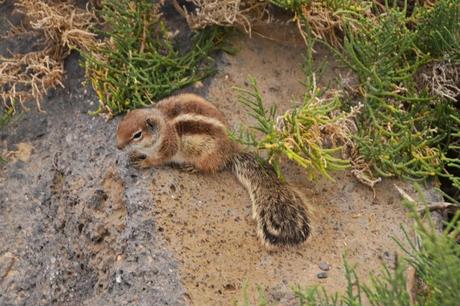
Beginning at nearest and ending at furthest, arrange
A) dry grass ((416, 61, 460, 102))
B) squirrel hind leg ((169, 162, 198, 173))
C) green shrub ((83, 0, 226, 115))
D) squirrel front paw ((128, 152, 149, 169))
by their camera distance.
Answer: squirrel front paw ((128, 152, 149, 169)), squirrel hind leg ((169, 162, 198, 173)), dry grass ((416, 61, 460, 102)), green shrub ((83, 0, 226, 115))

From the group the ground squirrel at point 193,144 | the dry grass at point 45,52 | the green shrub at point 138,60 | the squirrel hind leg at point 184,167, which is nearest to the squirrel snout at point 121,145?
the ground squirrel at point 193,144

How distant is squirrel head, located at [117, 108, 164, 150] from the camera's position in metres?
5.50

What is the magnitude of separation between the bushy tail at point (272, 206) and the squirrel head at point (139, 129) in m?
0.65

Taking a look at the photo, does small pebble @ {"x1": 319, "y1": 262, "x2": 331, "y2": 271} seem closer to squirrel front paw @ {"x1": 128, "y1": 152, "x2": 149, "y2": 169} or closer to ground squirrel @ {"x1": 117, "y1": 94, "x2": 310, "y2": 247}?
ground squirrel @ {"x1": 117, "y1": 94, "x2": 310, "y2": 247}

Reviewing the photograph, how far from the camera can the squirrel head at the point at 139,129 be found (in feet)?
18.1

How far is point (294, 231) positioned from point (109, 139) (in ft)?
5.31

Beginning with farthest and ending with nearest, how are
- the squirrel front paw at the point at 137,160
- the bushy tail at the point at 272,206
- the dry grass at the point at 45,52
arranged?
the dry grass at the point at 45,52
the squirrel front paw at the point at 137,160
the bushy tail at the point at 272,206

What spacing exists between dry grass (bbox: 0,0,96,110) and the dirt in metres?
0.21

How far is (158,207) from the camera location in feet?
17.0

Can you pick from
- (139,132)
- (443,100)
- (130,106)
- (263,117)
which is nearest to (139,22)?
(130,106)

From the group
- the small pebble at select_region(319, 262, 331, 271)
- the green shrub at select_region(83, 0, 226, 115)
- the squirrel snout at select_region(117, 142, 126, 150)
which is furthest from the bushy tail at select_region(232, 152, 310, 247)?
the green shrub at select_region(83, 0, 226, 115)

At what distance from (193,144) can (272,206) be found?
786 millimetres

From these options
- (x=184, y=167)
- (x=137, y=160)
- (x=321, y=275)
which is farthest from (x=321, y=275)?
(x=137, y=160)

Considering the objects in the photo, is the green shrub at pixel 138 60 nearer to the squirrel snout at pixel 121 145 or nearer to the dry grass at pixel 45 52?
the dry grass at pixel 45 52
